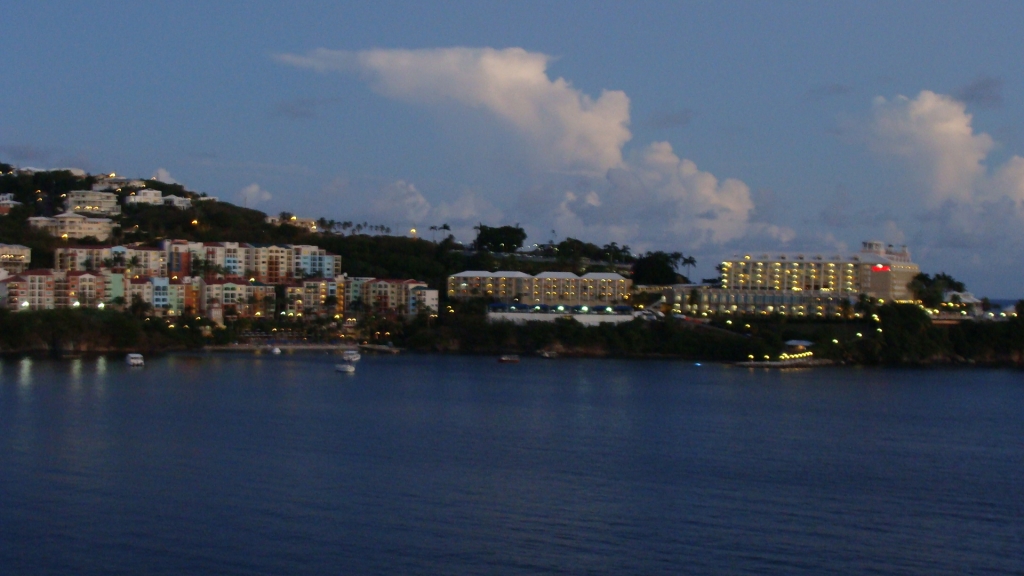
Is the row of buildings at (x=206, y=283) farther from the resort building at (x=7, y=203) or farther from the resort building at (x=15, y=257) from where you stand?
the resort building at (x=7, y=203)

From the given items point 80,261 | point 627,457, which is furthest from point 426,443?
point 80,261

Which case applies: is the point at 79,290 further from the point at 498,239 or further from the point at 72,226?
the point at 498,239

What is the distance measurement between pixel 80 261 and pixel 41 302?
4204 mm

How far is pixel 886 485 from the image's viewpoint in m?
14.4

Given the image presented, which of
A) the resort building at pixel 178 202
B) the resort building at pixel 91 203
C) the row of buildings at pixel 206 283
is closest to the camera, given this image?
the row of buildings at pixel 206 283

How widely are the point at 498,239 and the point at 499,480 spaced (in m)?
44.0

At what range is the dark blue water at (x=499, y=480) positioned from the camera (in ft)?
35.1

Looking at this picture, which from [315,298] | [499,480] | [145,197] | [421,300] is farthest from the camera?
[145,197]

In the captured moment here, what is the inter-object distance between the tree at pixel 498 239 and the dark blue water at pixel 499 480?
32512 mm

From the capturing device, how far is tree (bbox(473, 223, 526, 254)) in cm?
5788

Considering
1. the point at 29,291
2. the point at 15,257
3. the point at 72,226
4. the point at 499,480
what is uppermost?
the point at 72,226

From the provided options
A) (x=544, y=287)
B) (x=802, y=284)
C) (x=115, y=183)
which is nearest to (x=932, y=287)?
(x=802, y=284)

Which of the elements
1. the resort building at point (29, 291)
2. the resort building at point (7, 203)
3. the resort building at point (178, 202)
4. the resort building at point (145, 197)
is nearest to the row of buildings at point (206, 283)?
the resort building at point (29, 291)

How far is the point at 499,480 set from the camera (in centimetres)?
1407
